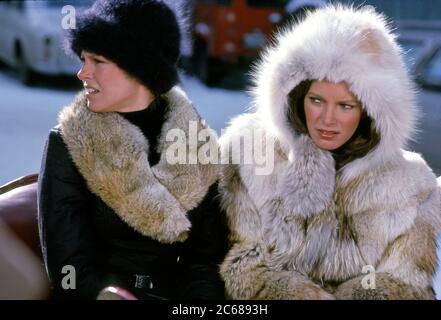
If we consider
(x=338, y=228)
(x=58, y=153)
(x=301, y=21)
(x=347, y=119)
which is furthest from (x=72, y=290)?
(x=301, y=21)

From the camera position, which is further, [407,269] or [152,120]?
[152,120]

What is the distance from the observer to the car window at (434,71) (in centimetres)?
638

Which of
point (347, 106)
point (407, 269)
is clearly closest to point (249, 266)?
point (407, 269)

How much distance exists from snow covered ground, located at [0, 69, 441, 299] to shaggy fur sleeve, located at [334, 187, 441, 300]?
3.77m

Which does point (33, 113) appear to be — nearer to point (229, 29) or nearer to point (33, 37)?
point (33, 37)

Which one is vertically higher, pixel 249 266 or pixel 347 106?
pixel 347 106

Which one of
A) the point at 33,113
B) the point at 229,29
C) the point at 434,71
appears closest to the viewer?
the point at 434,71

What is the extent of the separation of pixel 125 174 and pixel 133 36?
0.42 m

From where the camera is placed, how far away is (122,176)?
2.19 meters

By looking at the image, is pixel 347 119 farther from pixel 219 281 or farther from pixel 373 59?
pixel 219 281

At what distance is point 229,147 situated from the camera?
2490mm

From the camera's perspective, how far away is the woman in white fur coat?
229cm

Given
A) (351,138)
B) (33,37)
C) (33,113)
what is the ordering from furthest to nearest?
1. (33,37)
2. (33,113)
3. (351,138)

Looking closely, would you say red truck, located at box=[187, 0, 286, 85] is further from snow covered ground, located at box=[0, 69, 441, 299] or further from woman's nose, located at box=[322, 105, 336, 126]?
woman's nose, located at box=[322, 105, 336, 126]
